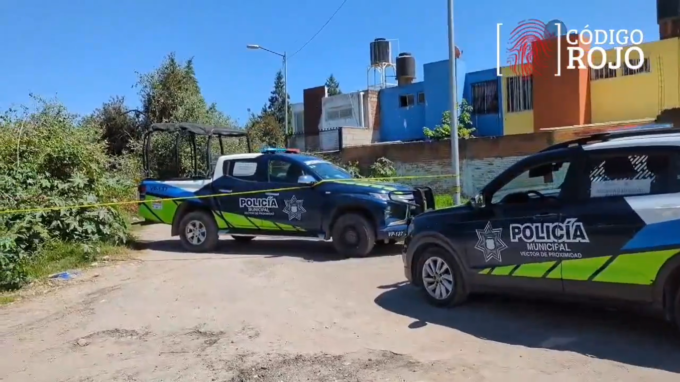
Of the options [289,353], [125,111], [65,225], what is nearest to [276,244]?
[65,225]

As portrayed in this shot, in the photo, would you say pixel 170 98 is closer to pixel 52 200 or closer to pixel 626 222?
pixel 52 200

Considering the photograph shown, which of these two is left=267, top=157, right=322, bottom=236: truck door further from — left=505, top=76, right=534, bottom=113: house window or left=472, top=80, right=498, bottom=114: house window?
left=472, top=80, right=498, bottom=114: house window

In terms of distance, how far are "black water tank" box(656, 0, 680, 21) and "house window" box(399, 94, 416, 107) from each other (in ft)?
37.9

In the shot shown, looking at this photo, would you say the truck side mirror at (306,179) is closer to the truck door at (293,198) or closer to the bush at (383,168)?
the truck door at (293,198)

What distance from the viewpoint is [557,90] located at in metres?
23.0

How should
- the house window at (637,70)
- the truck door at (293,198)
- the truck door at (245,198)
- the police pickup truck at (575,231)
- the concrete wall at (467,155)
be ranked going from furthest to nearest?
the house window at (637,70) < the concrete wall at (467,155) < the truck door at (245,198) < the truck door at (293,198) < the police pickup truck at (575,231)

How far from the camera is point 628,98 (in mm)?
22000

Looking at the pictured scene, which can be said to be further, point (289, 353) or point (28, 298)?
point (28, 298)

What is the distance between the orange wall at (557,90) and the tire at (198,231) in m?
16.5

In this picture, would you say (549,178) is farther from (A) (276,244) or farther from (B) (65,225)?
(B) (65,225)

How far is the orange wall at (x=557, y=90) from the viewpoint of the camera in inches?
891

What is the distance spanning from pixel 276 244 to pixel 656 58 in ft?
55.4

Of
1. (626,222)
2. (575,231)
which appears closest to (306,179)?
(575,231)

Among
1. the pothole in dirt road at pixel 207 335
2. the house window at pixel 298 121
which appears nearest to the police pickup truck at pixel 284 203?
the pothole in dirt road at pixel 207 335
